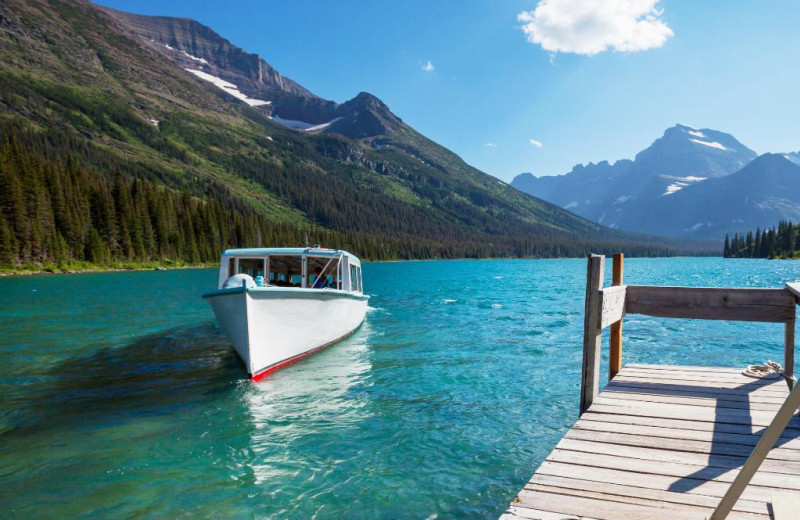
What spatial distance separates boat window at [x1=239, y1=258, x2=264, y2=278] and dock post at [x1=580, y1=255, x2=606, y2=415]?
1576cm

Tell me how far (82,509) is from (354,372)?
923 cm

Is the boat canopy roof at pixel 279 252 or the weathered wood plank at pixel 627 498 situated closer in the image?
the weathered wood plank at pixel 627 498

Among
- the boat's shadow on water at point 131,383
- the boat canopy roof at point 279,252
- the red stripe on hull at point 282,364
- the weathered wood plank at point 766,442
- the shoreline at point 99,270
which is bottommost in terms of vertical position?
the boat's shadow on water at point 131,383

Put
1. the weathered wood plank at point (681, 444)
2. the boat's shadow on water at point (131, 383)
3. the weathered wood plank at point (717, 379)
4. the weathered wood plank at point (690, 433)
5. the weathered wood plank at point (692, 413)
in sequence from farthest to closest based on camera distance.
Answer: the boat's shadow on water at point (131, 383), the weathered wood plank at point (717, 379), the weathered wood plank at point (692, 413), the weathered wood plank at point (690, 433), the weathered wood plank at point (681, 444)

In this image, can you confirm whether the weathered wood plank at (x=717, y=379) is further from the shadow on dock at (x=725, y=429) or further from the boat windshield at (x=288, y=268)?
the boat windshield at (x=288, y=268)

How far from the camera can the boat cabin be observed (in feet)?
60.1

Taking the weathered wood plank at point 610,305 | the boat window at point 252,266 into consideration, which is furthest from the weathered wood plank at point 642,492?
the boat window at point 252,266

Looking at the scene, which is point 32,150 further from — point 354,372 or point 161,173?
point 354,372

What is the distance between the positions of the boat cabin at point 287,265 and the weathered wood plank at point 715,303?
41.8ft

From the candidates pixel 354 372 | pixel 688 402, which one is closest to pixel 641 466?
pixel 688 402

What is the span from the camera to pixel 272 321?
1460 cm

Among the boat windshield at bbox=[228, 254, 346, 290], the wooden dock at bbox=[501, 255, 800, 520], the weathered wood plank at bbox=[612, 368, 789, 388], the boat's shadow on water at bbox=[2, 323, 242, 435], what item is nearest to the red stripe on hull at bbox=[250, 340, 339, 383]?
the boat's shadow on water at bbox=[2, 323, 242, 435]

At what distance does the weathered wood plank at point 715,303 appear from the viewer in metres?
6.50

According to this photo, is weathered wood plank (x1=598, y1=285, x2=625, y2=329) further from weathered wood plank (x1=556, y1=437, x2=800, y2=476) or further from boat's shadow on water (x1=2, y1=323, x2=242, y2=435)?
boat's shadow on water (x1=2, y1=323, x2=242, y2=435)
